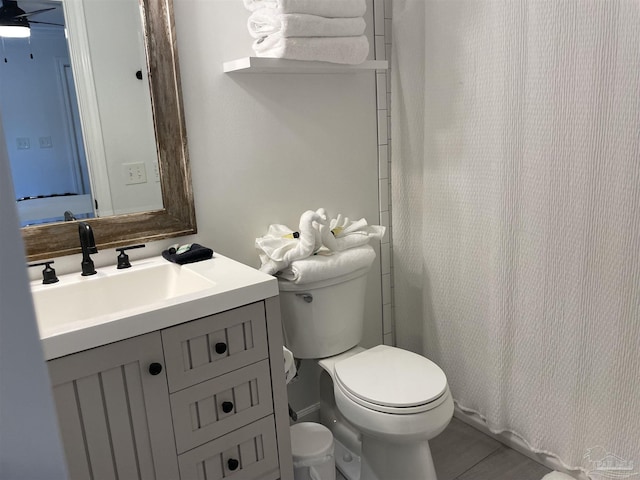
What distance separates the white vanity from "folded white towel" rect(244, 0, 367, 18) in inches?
31.5

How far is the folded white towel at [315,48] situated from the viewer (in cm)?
162

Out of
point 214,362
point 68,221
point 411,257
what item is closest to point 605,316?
point 411,257

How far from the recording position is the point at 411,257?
225cm

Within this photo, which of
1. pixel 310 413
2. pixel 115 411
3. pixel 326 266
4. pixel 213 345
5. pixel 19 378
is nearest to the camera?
pixel 19 378

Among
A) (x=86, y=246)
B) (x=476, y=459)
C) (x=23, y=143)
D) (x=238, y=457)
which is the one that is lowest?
(x=476, y=459)

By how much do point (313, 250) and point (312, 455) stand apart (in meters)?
0.66

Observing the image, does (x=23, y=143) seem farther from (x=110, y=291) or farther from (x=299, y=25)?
(x=299, y=25)

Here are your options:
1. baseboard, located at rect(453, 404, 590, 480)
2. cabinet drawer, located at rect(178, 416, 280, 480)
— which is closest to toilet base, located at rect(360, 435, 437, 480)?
cabinet drawer, located at rect(178, 416, 280, 480)

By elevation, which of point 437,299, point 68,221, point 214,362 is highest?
point 68,221

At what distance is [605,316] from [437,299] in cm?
69

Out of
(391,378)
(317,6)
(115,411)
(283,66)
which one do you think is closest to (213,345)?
(115,411)

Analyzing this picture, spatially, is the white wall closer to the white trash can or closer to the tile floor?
the white trash can

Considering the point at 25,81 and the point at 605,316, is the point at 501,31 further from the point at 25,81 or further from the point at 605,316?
the point at 25,81

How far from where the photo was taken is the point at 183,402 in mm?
1291
